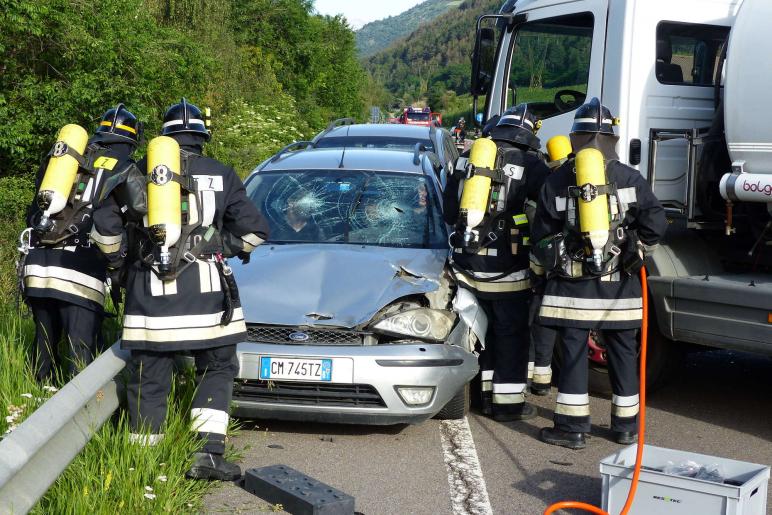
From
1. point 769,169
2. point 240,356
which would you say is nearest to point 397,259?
point 240,356

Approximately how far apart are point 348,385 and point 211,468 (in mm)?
1033

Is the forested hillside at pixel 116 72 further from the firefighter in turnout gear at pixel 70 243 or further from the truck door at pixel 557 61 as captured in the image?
the firefighter in turnout gear at pixel 70 243

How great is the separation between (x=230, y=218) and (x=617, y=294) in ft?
7.58

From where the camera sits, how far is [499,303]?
20.8 ft

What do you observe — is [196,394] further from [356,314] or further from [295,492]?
[356,314]

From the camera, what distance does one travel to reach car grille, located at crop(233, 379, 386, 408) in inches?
219

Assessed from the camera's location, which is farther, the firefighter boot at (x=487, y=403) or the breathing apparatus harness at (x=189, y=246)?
the firefighter boot at (x=487, y=403)

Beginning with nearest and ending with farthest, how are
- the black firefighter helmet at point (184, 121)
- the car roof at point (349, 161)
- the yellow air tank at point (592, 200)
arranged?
1. the black firefighter helmet at point (184, 121)
2. the yellow air tank at point (592, 200)
3. the car roof at point (349, 161)

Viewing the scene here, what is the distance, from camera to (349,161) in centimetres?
743

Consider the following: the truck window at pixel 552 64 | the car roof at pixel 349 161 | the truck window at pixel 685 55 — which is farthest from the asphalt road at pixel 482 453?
the truck window at pixel 552 64

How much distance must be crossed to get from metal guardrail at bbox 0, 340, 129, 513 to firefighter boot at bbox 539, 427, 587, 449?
2526 millimetres

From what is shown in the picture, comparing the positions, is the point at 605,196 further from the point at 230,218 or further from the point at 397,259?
the point at 230,218

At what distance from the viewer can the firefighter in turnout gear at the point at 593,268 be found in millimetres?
5664

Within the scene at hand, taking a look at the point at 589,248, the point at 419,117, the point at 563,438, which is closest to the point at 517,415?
the point at 563,438
